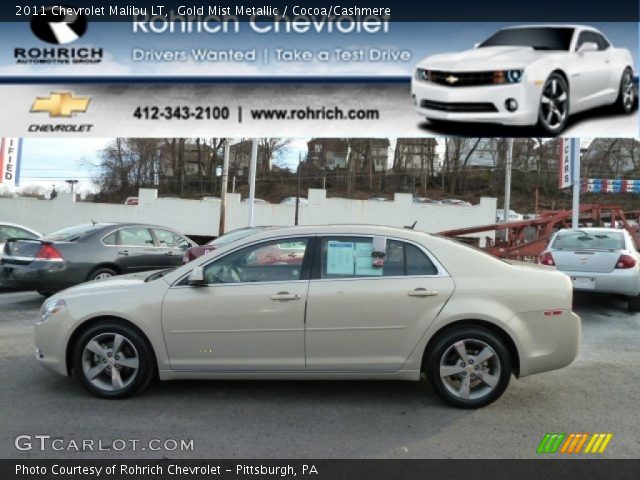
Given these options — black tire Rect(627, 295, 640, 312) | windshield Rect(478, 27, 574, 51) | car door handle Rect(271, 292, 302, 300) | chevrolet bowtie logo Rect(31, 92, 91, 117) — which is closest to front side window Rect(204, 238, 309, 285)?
car door handle Rect(271, 292, 302, 300)

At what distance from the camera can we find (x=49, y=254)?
8039 mm

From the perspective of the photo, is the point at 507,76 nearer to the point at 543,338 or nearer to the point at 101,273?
the point at 543,338

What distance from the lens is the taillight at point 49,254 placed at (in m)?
8.02

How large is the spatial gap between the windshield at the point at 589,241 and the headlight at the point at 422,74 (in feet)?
16.3

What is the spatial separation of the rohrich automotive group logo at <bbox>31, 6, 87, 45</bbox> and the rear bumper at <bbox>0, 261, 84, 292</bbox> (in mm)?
4441

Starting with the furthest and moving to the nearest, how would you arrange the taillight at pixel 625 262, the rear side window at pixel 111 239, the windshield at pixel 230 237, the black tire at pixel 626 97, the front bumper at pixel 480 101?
the rear side window at pixel 111 239 < the windshield at pixel 230 237 < the taillight at pixel 625 262 < the black tire at pixel 626 97 < the front bumper at pixel 480 101

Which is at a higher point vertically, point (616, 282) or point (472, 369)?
point (616, 282)

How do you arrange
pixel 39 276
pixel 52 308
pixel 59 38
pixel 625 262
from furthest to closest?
pixel 39 276 → pixel 625 262 → pixel 59 38 → pixel 52 308

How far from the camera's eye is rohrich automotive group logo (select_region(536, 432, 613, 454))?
3400 millimetres

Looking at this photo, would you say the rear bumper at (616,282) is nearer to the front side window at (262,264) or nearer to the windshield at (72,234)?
the front side window at (262,264)

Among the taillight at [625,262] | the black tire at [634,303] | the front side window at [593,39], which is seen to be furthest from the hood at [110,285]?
the black tire at [634,303]

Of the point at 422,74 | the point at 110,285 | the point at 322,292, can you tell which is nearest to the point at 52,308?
the point at 110,285

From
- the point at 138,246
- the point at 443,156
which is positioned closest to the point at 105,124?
the point at 138,246

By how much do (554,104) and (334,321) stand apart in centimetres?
274
